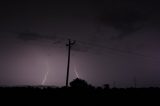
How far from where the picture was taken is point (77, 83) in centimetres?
4906
